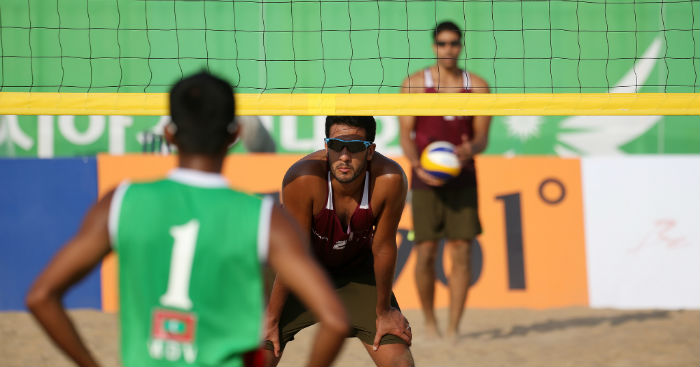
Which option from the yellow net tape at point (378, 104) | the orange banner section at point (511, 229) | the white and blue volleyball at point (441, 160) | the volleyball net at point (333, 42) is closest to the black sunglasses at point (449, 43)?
the white and blue volleyball at point (441, 160)

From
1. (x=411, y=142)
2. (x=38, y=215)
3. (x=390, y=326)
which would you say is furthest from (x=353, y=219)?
(x=38, y=215)

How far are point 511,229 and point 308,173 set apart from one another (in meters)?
3.58

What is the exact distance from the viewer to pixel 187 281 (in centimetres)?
188

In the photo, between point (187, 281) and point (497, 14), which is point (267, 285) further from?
point (497, 14)

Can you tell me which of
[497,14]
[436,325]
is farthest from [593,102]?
[497,14]

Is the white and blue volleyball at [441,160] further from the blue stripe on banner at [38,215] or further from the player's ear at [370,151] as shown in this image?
the blue stripe on banner at [38,215]

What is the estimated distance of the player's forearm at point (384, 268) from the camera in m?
3.70

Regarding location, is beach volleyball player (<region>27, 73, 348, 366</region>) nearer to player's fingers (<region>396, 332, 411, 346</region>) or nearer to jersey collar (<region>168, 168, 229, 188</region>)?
jersey collar (<region>168, 168, 229, 188</region>)

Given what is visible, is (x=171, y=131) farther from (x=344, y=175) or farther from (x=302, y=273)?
(x=344, y=175)

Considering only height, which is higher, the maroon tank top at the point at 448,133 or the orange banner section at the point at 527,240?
the maroon tank top at the point at 448,133

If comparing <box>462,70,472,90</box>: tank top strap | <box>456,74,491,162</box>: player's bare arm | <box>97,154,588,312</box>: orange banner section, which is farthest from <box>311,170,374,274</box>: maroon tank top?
<box>97,154,588,312</box>: orange banner section

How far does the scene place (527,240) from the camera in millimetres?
6895

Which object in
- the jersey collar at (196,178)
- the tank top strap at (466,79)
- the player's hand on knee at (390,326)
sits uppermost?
the tank top strap at (466,79)

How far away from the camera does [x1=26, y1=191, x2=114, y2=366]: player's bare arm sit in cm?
188
